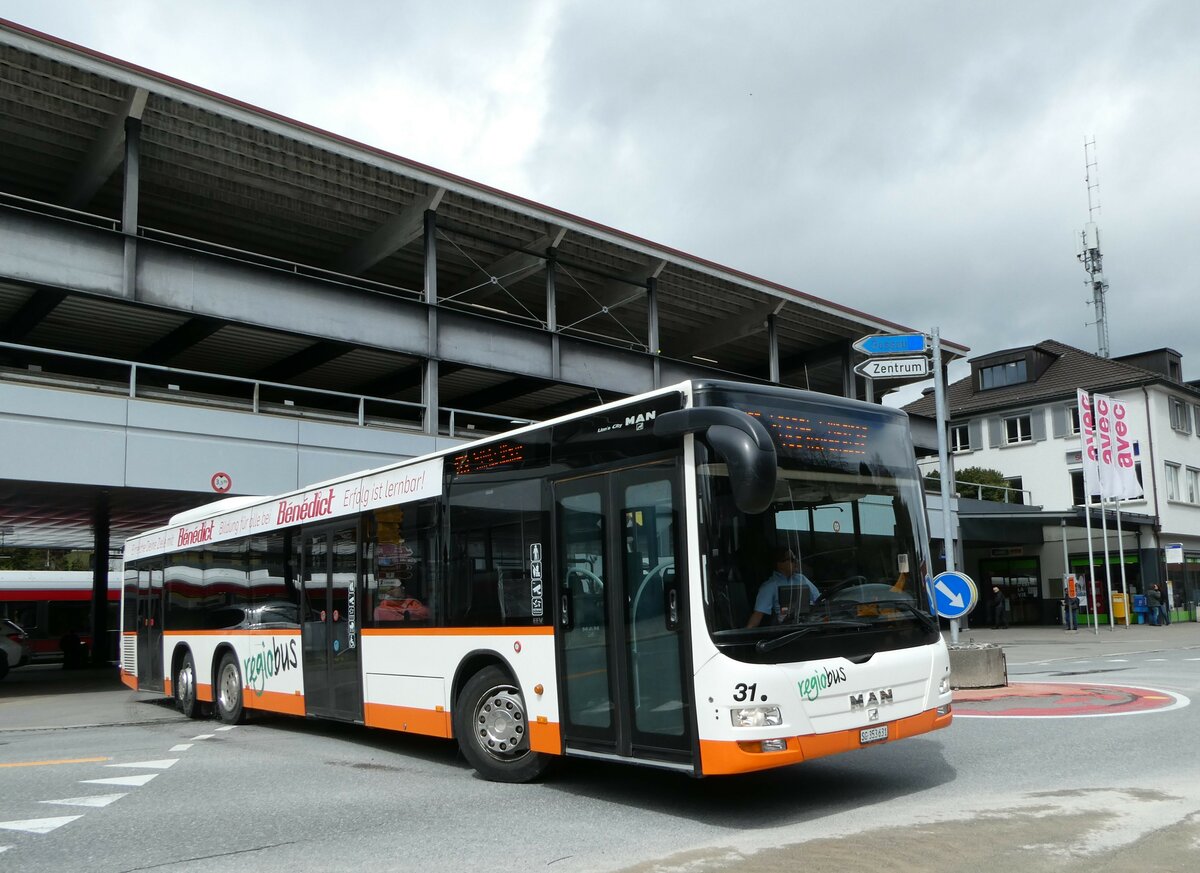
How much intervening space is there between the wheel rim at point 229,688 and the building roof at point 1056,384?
37986 mm

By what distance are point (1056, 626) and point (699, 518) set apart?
3947 cm

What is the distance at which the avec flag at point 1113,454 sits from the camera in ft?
115

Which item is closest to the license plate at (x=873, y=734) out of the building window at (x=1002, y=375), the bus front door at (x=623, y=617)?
the bus front door at (x=623, y=617)

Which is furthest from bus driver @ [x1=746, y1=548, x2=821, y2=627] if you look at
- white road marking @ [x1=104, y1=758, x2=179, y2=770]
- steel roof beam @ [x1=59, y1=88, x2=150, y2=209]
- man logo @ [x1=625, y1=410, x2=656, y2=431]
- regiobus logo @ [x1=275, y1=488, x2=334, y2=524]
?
steel roof beam @ [x1=59, y1=88, x2=150, y2=209]

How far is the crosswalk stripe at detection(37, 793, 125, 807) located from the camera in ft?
26.0

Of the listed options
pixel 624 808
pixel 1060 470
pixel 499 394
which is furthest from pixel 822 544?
pixel 1060 470

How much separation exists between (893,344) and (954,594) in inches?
126

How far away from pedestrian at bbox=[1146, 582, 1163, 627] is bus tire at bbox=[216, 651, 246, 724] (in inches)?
1439

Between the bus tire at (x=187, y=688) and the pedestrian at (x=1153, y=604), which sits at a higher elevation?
the bus tire at (x=187, y=688)

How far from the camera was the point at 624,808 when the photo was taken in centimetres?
729

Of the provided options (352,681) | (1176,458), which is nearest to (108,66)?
(352,681)

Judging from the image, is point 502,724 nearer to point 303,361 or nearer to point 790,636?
point 790,636

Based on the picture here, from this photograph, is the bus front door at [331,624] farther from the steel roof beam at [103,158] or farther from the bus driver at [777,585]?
the steel roof beam at [103,158]

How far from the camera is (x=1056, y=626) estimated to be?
1628 inches
